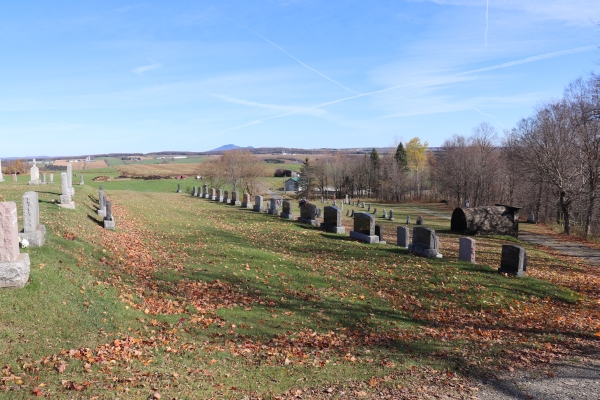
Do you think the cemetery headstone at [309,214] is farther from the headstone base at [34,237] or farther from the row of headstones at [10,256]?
the row of headstones at [10,256]

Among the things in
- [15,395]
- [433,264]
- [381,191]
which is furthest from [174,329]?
[381,191]

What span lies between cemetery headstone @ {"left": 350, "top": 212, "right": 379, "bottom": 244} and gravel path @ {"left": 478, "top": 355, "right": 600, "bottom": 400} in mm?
11900

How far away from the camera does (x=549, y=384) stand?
6.60m

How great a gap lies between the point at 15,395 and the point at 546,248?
2650 centimetres

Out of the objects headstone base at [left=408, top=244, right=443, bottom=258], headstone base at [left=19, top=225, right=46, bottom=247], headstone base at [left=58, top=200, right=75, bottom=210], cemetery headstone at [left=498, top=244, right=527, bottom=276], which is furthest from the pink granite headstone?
cemetery headstone at [left=498, top=244, right=527, bottom=276]

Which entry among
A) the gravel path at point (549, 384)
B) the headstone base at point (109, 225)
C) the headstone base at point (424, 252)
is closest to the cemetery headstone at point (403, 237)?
the headstone base at point (424, 252)

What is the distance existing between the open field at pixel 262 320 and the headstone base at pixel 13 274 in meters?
0.14

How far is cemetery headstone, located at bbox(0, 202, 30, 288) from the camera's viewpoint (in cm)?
675

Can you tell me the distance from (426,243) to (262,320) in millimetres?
10284

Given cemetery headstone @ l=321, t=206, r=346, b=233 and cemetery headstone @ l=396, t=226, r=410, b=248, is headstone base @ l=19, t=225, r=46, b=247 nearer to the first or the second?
cemetery headstone @ l=396, t=226, r=410, b=248

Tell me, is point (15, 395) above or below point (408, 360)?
above

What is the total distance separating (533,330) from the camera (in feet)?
31.3

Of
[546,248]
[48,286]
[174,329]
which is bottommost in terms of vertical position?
[546,248]

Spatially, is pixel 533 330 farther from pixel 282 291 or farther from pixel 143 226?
pixel 143 226
